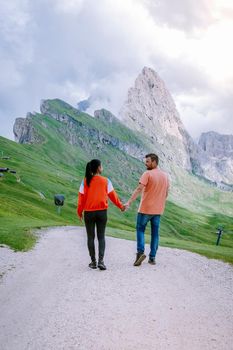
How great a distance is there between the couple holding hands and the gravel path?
1104 millimetres

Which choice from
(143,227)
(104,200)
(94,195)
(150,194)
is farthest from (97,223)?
(150,194)

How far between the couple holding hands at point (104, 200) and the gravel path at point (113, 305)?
3.62ft

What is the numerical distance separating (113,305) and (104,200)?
5258mm

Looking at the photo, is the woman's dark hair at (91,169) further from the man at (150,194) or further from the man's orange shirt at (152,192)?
the man's orange shirt at (152,192)

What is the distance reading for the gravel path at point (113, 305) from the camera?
9258 mm

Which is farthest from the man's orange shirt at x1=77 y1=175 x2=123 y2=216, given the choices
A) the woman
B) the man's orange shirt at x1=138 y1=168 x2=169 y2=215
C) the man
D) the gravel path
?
the gravel path

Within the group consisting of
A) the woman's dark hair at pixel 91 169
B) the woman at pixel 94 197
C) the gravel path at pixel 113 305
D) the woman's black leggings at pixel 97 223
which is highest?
the woman's dark hair at pixel 91 169

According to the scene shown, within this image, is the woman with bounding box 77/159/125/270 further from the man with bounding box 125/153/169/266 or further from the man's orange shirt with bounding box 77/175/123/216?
the man with bounding box 125/153/169/266

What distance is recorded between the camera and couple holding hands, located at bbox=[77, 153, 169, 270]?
15828 mm

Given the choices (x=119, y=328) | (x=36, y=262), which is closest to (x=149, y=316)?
(x=119, y=328)

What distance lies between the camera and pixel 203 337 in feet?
31.7

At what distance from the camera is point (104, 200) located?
625 inches

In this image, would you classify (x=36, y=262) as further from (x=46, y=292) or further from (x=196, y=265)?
(x=196, y=265)

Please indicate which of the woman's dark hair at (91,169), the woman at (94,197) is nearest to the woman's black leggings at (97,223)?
the woman at (94,197)
